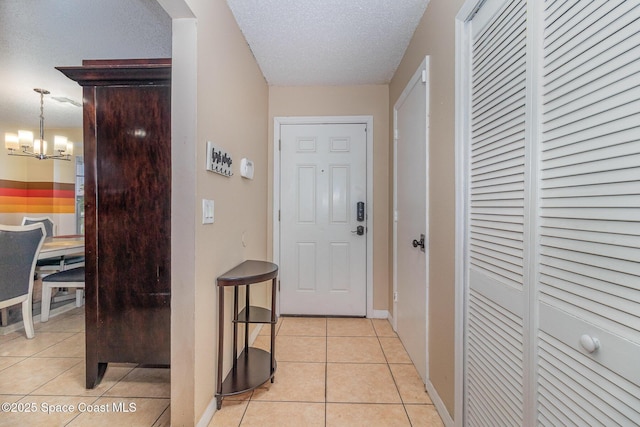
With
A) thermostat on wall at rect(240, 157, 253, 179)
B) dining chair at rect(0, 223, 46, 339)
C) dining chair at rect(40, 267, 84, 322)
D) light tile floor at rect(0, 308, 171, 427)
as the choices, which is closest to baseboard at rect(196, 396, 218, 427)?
light tile floor at rect(0, 308, 171, 427)

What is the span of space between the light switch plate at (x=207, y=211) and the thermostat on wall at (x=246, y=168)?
0.59 metres

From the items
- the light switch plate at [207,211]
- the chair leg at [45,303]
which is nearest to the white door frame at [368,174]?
the light switch plate at [207,211]

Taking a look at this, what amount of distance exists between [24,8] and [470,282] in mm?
3191

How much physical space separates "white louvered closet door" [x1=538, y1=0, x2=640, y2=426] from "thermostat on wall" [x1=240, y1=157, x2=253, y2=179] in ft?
Answer: 5.62

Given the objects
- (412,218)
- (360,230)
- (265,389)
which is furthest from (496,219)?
(360,230)

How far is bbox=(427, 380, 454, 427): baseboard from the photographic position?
4.86ft

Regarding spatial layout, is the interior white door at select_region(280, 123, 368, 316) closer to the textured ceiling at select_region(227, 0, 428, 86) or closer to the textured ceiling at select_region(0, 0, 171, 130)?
the textured ceiling at select_region(227, 0, 428, 86)

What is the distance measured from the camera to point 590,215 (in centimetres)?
73

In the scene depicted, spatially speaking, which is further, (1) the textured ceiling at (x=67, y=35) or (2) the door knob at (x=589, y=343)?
(1) the textured ceiling at (x=67, y=35)

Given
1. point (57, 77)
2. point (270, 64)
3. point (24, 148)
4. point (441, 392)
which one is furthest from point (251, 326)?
point (24, 148)

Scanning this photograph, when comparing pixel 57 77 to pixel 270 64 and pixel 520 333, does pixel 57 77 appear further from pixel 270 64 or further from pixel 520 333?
pixel 520 333

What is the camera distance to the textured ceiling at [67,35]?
1910 mm

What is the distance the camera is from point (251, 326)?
96.4 inches

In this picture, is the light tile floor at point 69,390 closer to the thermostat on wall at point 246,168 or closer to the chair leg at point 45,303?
the chair leg at point 45,303
